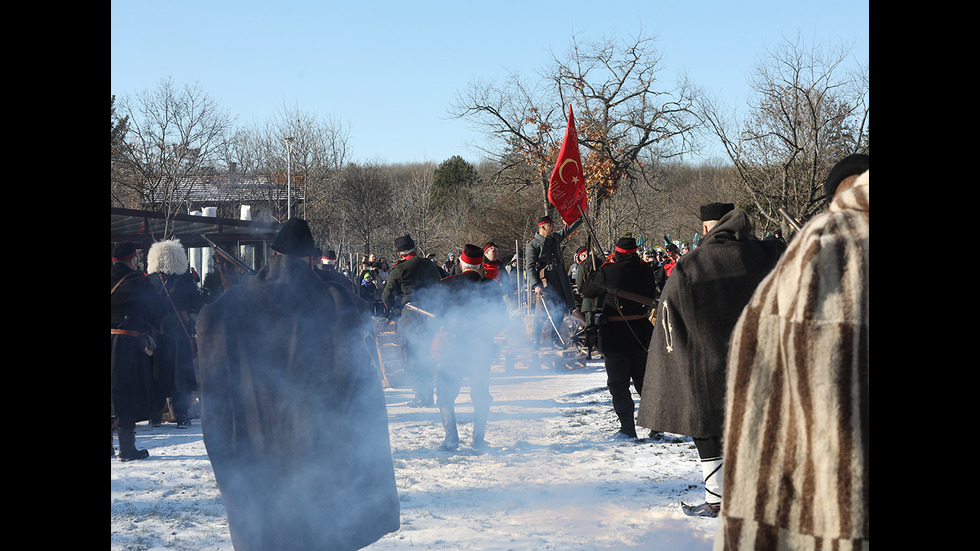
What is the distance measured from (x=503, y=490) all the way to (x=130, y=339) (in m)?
4.07

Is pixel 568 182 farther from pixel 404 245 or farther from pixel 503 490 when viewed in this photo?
pixel 503 490

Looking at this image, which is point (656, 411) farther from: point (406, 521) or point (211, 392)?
point (211, 392)

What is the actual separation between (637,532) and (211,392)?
9.00ft

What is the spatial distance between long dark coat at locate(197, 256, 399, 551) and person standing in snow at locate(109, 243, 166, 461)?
14.3ft

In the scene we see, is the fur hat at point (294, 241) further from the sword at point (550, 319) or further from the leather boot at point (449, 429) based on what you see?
the sword at point (550, 319)

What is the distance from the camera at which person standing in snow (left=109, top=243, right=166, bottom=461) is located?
720 cm

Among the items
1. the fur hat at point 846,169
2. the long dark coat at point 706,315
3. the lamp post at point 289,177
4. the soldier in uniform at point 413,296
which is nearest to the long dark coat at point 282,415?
the fur hat at point 846,169

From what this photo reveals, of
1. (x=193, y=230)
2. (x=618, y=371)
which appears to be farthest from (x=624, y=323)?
(x=193, y=230)

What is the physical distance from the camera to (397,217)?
44812mm

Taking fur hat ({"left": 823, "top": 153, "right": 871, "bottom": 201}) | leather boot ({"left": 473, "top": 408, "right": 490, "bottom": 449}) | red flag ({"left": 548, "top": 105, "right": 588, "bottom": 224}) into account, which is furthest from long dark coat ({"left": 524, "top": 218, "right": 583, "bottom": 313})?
fur hat ({"left": 823, "top": 153, "right": 871, "bottom": 201})

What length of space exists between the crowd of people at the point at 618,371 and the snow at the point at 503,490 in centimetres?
39

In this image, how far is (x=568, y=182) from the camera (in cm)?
1253
